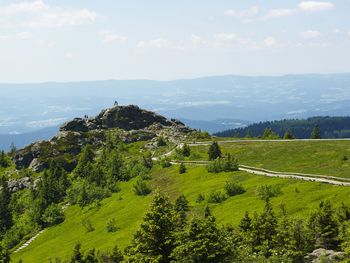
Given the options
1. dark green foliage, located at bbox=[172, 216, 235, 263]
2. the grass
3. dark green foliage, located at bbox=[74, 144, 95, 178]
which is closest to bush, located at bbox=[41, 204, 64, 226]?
dark green foliage, located at bbox=[74, 144, 95, 178]

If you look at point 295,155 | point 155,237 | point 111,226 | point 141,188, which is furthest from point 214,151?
point 155,237

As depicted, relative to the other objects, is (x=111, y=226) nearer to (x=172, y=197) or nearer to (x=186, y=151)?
(x=172, y=197)

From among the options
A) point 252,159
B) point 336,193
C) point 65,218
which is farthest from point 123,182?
point 336,193

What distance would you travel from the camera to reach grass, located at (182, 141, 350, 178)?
302 feet

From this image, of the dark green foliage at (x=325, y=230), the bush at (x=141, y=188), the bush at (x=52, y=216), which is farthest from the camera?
the bush at (x=52, y=216)

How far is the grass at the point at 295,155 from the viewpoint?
92.0 m

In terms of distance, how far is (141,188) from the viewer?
112750 mm

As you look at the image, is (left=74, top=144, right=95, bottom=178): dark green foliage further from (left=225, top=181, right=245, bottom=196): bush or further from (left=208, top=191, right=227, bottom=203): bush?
(left=225, top=181, right=245, bottom=196): bush

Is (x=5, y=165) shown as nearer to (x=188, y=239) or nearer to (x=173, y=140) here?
(x=173, y=140)

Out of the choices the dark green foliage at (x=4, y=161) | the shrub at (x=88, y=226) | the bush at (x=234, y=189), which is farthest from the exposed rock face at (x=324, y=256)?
the dark green foliage at (x=4, y=161)

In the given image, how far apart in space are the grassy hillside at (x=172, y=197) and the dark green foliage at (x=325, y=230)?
1521 cm

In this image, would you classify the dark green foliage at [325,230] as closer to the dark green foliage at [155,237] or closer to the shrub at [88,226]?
the dark green foliage at [155,237]

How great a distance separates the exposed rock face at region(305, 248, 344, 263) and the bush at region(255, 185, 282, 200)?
101ft

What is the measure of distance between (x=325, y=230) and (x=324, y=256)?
491 cm
